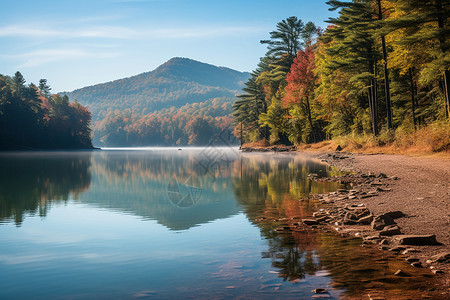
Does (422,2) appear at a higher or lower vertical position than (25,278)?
higher

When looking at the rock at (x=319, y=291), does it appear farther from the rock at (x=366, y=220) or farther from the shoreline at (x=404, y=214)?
the rock at (x=366, y=220)

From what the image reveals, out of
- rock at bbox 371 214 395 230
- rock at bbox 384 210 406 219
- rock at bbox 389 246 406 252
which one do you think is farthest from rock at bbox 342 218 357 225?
rock at bbox 389 246 406 252

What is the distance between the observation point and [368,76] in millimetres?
35000

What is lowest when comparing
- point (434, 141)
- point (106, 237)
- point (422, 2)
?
point (106, 237)

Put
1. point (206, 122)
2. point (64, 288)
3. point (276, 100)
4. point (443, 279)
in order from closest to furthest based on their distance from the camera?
point (443, 279) → point (64, 288) → point (276, 100) → point (206, 122)

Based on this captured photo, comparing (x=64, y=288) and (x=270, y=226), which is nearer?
(x=64, y=288)

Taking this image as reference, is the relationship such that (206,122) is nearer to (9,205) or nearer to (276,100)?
(276,100)

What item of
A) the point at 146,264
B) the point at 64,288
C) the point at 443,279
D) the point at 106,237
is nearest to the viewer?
the point at 443,279

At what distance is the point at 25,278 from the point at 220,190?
13696mm

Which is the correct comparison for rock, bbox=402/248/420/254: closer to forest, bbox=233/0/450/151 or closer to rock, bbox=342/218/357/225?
rock, bbox=342/218/357/225

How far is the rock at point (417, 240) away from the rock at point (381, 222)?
4.27 feet

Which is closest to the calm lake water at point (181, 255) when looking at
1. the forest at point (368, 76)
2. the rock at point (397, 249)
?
the rock at point (397, 249)

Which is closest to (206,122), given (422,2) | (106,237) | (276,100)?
(276,100)

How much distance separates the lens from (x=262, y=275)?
6.36 meters
